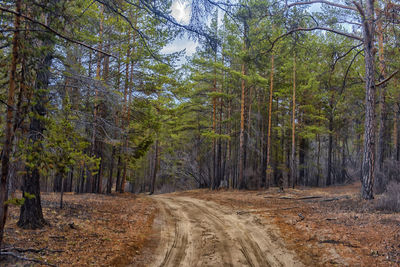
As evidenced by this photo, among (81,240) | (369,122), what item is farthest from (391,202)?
(81,240)

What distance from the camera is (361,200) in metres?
10.6

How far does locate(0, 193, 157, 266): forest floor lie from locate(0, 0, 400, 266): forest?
0.46 m

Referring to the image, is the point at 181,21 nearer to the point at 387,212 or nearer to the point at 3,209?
the point at 3,209

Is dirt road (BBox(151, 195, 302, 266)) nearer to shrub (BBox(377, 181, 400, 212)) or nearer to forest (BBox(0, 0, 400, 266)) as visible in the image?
forest (BBox(0, 0, 400, 266))

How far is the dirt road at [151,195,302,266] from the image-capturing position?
566 cm

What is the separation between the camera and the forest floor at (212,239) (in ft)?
17.6

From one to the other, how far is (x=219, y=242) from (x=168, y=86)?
14377mm

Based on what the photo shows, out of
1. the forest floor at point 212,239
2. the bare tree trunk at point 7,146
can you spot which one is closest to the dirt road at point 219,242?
the forest floor at point 212,239

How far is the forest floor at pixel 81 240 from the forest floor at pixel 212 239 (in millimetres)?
19

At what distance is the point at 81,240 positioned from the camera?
246 inches

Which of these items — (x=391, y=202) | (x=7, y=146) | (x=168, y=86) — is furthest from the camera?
(x=168, y=86)

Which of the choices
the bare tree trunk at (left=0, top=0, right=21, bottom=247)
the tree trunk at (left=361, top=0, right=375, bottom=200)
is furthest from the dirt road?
the tree trunk at (left=361, top=0, right=375, bottom=200)

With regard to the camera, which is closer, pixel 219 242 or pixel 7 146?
pixel 7 146

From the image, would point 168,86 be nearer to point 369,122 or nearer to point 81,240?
point 369,122
